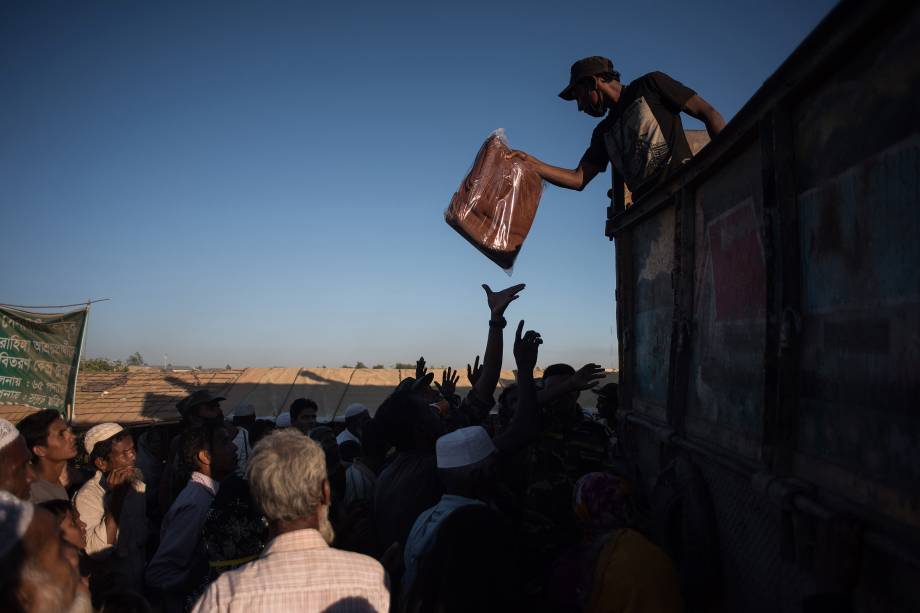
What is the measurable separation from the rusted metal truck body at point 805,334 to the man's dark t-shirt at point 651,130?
409 millimetres

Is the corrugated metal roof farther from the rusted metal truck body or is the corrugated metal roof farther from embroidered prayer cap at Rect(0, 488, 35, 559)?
→ embroidered prayer cap at Rect(0, 488, 35, 559)

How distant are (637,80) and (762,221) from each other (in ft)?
5.24

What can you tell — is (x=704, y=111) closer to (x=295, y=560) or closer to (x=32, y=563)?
(x=295, y=560)

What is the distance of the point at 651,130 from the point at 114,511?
4.09m

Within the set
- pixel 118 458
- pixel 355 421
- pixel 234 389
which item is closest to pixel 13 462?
pixel 118 458

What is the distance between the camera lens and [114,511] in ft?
12.6

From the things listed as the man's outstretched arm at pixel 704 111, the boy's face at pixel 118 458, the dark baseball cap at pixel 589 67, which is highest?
the dark baseball cap at pixel 589 67

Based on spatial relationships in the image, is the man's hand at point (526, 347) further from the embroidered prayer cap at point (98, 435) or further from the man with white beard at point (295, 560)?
the embroidered prayer cap at point (98, 435)

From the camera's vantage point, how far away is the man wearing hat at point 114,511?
12.1 feet

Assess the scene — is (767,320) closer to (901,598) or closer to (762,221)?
(762,221)

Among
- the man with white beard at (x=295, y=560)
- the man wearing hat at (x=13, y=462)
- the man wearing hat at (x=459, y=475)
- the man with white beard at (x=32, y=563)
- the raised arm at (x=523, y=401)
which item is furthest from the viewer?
the raised arm at (x=523, y=401)

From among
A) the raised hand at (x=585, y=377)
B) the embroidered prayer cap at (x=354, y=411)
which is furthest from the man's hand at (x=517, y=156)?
the embroidered prayer cap at (x=354, y=411)

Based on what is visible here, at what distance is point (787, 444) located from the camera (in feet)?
5.68

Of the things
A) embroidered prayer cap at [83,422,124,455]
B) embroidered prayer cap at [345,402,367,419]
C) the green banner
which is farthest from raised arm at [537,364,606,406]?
the green banner
